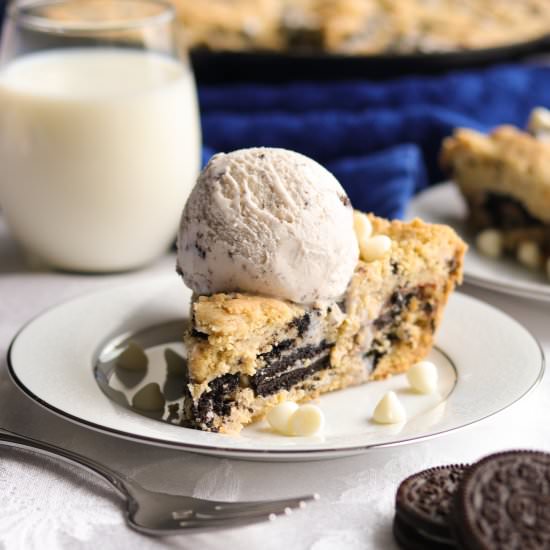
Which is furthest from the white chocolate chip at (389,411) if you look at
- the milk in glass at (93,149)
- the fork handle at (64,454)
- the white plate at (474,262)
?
the milk in glass at (93,149)

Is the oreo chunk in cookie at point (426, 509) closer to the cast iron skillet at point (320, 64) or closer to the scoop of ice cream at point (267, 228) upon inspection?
the scoop of ice cream at point (267, 228)

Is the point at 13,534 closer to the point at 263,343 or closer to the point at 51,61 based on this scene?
the point at 263,343

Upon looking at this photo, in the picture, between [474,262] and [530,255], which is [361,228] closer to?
→ [474,262]

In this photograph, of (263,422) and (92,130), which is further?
(92,130)

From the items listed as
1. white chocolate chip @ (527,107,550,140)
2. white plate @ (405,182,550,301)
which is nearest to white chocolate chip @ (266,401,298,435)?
white plate @ (405,182,550,301)

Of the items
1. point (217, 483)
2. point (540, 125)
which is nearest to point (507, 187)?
point (540, 125)

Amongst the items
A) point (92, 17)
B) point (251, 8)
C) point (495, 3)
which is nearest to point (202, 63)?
point (251, 8)
